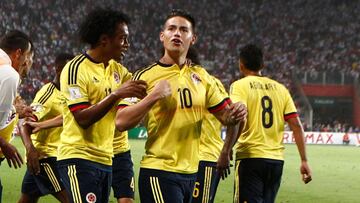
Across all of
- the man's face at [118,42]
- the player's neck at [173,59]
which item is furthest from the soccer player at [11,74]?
the player's neck at [173,59]

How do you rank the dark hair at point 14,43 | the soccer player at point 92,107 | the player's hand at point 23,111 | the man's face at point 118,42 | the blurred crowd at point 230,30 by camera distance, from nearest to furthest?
1. the soccer player at point 92,107
2. the man's face at point 118,42
3. the dark hair at point 14,43
4. the player's hand at point 23,111
5. the blurred crowd at point 230,30

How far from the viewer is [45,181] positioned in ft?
26.7

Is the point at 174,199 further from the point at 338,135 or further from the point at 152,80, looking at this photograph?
the point at 338,135

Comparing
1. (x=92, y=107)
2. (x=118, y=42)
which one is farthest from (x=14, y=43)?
(x=92, y=107)

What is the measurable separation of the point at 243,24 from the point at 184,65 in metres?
49.4

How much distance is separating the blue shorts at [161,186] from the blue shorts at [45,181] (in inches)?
117

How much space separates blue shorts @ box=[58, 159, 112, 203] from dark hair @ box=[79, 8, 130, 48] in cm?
103

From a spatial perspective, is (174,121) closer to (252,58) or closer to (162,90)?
(162,90)

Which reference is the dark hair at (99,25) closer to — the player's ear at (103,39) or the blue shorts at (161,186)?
the player's ear at (103,39)

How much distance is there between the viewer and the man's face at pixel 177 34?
511cm

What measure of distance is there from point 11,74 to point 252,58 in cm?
315

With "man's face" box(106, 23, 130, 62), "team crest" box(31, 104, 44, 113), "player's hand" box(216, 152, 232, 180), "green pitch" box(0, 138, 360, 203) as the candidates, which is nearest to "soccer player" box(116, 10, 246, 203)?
"man's face" box(106, 23, 130, 62)

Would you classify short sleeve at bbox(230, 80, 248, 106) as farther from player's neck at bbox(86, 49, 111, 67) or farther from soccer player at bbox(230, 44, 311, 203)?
player's neck at bbox(86, 49, 111, 67)

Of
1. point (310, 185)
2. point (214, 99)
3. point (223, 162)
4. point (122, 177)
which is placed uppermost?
point (214, 99)
